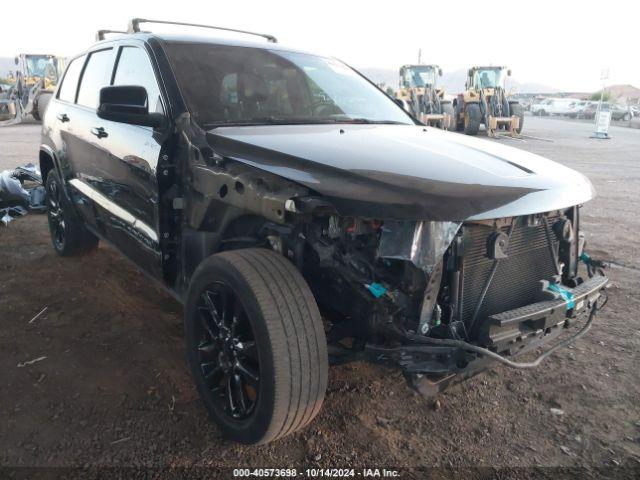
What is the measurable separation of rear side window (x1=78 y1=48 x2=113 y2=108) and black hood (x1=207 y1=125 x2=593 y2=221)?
1.51 m

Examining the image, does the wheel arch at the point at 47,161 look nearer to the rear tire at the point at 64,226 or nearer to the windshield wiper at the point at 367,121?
the rear tire at the point at 64,226

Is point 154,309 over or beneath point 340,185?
beneath

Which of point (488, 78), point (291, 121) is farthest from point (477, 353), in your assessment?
point (488, 78)

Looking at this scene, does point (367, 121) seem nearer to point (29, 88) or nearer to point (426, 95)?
point (426, 95)

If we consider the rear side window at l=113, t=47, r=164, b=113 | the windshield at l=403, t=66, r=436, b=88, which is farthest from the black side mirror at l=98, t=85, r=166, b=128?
the windshield at l=403, t=66, r=436, b=88

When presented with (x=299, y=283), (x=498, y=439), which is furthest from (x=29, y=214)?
(x=498, y=439)

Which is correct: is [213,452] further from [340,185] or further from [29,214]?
[29,214]

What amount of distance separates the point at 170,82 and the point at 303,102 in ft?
2.66

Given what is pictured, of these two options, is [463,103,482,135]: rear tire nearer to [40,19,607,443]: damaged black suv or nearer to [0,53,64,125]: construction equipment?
[0,53,64,125]: construction equipment

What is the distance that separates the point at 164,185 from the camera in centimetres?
279

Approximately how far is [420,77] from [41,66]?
1588 centimetres

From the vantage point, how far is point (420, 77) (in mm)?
21016

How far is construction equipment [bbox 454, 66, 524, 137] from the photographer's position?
742 inches

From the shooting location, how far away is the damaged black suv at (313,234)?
2127 mm
